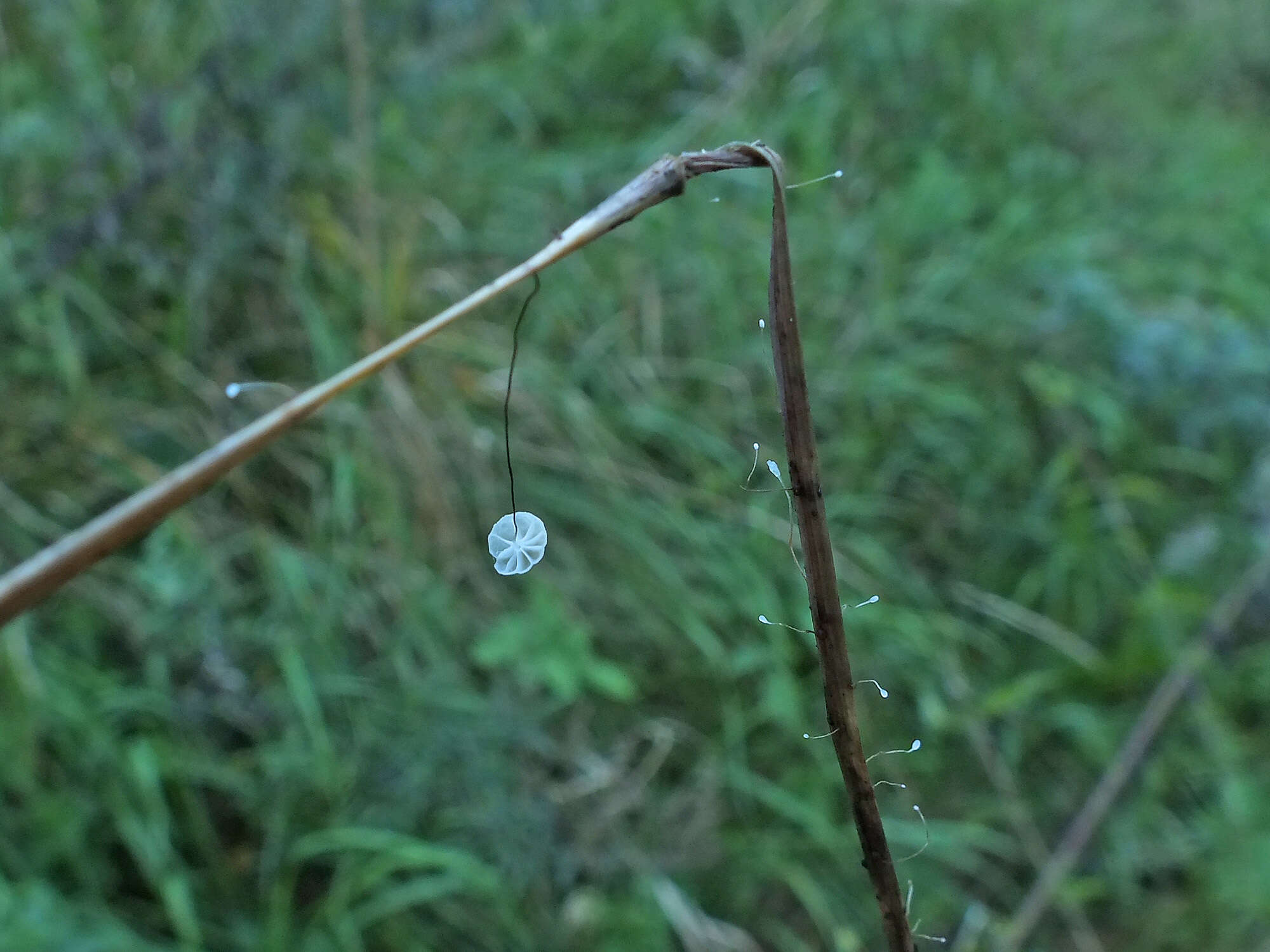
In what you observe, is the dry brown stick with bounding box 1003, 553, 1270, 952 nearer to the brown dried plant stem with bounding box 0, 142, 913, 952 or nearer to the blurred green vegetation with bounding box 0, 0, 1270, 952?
the blurred green vegetation with bounding box 0, 0, 1270, 952

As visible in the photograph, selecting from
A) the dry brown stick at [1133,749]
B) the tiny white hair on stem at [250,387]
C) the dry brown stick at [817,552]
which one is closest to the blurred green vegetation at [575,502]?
the dry brown stick at [1133,749]

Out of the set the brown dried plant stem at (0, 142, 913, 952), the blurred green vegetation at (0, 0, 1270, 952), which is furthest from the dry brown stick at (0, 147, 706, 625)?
the blurred green vegetation at (0, 0, 1270, 952)

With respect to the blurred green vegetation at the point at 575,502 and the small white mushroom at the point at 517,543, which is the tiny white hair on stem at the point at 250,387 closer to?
the small white mushroom at the point at 517,543

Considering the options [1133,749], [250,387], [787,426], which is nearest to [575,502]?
[1133,749]

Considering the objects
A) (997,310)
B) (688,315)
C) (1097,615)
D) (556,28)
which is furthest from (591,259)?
(1097,615)

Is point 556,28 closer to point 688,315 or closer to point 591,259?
point 591,259
